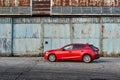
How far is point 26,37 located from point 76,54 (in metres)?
8.72

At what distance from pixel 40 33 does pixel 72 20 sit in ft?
10.7

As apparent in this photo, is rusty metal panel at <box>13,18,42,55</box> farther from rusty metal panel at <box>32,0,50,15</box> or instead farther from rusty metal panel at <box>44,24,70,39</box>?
rusty metal panel at <box>32,0,50,15</box>

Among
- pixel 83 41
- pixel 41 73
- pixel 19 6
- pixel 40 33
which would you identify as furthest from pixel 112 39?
pixel 41 73

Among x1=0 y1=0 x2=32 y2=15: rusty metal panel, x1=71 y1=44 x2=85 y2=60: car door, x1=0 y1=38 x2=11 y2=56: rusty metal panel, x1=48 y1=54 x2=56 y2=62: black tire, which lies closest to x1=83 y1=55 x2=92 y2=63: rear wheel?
x1=71 y1=44 x2=85 y2=60: car door

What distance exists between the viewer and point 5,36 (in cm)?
3241

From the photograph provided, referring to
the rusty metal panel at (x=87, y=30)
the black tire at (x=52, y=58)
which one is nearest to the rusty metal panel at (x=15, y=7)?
the rusty metal panel at (x=87, y=30)

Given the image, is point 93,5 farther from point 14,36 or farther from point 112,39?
point 14,36

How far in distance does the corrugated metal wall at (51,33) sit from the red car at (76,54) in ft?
21.9

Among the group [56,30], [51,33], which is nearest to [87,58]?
[56,30]

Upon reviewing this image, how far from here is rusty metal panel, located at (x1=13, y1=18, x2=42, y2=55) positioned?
32.3 metres

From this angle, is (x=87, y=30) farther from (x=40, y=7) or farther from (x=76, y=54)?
(x=76, y=54)

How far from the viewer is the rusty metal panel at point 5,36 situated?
32.3 meters

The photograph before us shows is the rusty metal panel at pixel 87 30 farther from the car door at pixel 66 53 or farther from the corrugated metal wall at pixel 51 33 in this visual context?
the car door at pixel 66 53

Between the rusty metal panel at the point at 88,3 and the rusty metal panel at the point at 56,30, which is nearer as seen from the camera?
→ the rusty metal panel at the point at 88,3
